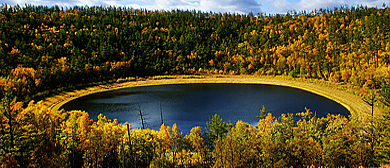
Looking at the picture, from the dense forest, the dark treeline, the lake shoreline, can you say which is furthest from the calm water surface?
the dark treeline

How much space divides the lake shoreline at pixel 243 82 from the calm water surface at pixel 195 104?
251 cm

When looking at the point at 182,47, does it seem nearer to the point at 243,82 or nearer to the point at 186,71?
the point at 186,71

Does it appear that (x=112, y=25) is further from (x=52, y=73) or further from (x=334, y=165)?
(x=334, y=165)

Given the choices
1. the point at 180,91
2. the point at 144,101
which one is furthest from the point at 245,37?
the point at 144,101

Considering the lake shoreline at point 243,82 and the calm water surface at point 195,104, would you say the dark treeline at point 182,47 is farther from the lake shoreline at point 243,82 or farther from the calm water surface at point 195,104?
the calm water surface at point 195,104

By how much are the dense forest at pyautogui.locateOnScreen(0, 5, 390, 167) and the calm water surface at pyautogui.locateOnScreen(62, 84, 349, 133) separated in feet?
19.4

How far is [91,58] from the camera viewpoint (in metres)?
100

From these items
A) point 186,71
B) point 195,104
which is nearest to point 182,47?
point 186,71

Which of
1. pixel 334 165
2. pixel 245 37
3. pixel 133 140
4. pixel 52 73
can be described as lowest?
pixel 334 165

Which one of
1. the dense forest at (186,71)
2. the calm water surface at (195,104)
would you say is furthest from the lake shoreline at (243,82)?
the dense forest at (186,71)

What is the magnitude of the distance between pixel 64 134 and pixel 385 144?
29.9 meters

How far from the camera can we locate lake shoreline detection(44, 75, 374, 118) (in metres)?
58.0

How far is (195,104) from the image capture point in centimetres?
6153

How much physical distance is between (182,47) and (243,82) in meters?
36.8
